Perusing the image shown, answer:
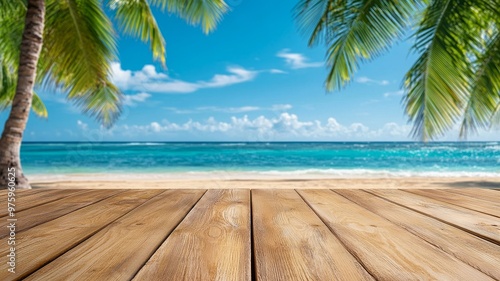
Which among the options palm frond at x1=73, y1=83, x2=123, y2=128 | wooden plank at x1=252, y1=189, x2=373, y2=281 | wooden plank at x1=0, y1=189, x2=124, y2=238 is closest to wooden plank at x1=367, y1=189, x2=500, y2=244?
wooden plank at x1=252, y1=189, x2=373, y2=281

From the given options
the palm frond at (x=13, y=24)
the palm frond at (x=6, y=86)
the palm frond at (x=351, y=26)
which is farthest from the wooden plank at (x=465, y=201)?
the palm frond at (x=6, y=86)

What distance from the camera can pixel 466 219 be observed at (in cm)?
128

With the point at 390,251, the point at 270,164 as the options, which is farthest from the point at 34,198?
the point at 270,164

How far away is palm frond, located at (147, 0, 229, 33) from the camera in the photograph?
562 centimetres

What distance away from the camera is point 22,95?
4.25 m

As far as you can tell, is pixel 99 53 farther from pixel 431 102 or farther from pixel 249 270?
pixel 249 270

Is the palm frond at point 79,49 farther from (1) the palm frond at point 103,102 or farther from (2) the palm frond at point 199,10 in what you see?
(2) the palm frond at point 199,10

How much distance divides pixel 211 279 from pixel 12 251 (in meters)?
0.57

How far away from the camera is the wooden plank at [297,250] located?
74 cm

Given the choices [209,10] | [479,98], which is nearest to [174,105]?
[209,10]

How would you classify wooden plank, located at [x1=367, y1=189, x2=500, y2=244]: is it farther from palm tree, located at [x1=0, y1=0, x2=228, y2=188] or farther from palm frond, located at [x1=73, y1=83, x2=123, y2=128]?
palm frond, located at [x1=73, y1=83, x2=123, y2=128]

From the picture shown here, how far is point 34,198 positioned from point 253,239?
1.30 metres

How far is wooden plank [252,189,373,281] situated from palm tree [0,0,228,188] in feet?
14.2

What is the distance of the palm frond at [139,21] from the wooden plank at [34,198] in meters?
4.63
